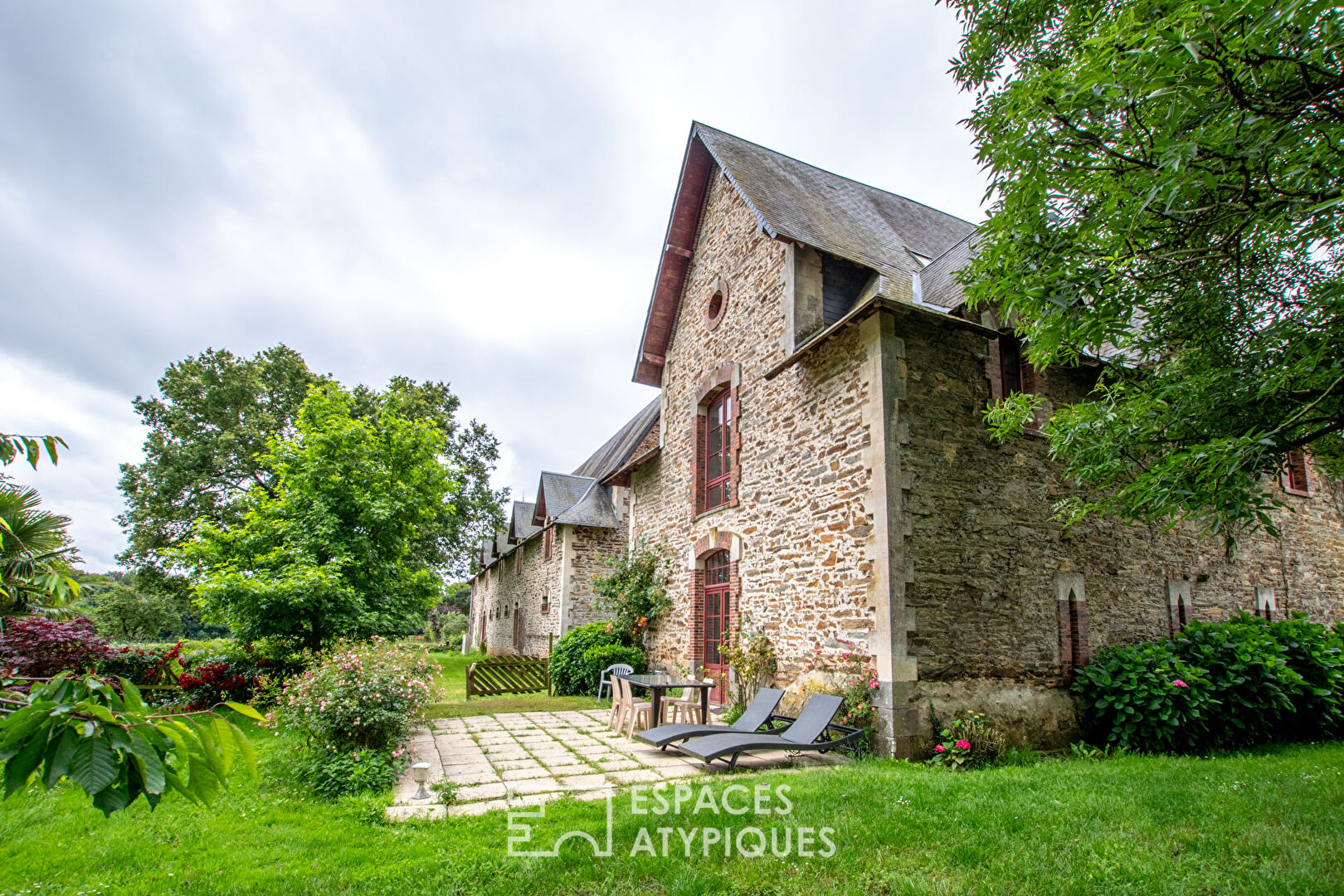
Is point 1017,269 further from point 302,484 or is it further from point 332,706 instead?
point 302,484

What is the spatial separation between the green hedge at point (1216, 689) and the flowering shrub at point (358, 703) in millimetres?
7283

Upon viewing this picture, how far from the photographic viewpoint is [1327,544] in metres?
11.7

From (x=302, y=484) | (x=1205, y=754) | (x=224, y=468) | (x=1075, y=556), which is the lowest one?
(x=1205, y=754)

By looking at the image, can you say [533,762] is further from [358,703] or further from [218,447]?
[218,447]

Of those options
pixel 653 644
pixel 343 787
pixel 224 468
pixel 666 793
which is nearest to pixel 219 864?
pixel 343 787

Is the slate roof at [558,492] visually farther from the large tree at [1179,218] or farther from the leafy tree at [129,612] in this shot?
the large tree at [1179,218]

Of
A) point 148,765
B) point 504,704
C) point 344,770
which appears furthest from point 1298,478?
point 148,765

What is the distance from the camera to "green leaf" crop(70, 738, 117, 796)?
1.39 meters

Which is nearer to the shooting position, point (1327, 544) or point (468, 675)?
point (1327, 544)

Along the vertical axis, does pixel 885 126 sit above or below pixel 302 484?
above

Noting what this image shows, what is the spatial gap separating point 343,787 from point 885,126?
9.42 m

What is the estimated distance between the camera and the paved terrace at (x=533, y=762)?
5293 millimetres

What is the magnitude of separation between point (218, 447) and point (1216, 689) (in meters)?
22.3

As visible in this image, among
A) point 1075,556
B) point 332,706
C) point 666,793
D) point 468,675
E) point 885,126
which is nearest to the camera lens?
point 666,793
